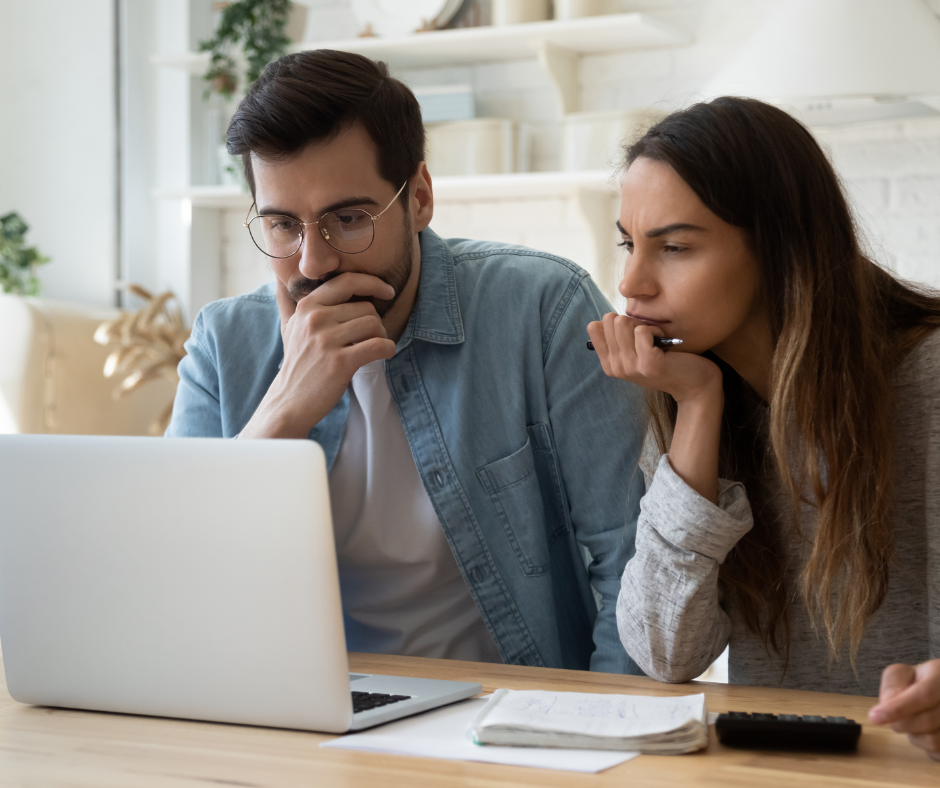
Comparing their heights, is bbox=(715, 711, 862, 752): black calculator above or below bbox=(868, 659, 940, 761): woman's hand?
below

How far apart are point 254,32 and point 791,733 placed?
2.46 metres

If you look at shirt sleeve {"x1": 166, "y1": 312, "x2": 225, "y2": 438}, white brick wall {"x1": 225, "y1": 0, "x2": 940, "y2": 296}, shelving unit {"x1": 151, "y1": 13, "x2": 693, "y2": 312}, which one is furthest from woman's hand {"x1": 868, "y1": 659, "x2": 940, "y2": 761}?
shelving unit {"x1": 151, "y1": 13, "x2": 693, "y2": 312}

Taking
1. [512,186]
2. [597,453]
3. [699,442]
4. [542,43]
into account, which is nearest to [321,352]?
[597,453]

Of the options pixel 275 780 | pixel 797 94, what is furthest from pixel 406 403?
pixel 797 94

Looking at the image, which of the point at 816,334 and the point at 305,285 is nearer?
the point at 816,334

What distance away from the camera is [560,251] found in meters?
2.71

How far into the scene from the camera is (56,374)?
2559 millimetres

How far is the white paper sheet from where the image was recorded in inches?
29.2

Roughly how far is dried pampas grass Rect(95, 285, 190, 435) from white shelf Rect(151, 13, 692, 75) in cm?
84

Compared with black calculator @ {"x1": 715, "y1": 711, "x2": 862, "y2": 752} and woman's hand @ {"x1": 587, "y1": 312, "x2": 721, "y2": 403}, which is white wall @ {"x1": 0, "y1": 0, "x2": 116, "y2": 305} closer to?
woman's hand @ {"x1": 587, "y1": 312, "x2": 721, "y2": 403}

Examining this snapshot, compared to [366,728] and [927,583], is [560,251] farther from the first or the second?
[366,728]

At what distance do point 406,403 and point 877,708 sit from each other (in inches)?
30.4

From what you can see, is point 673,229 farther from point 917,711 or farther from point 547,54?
point 547,54

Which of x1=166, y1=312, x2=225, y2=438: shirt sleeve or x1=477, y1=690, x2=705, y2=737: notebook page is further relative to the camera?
x1=166, y1=312, x2=225, y2=438: shirt sleeve
